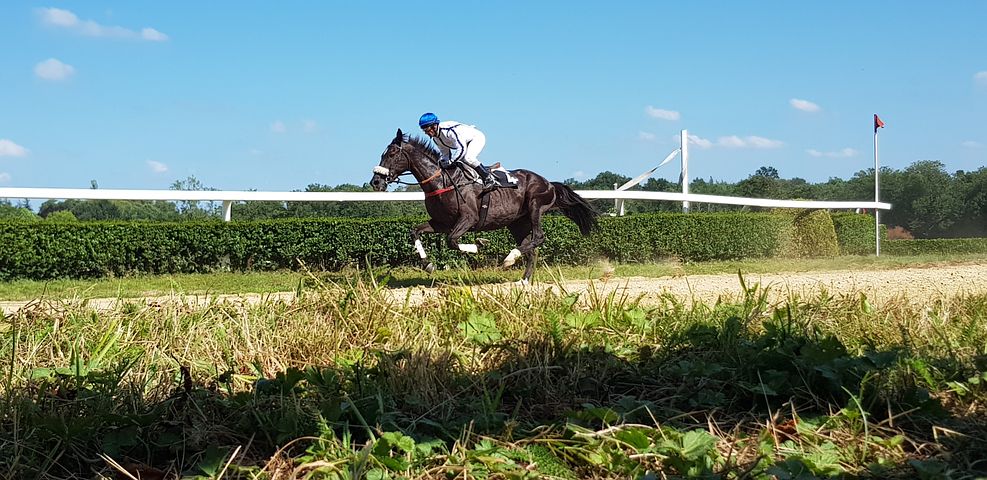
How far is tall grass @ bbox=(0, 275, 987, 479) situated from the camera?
8.84ft

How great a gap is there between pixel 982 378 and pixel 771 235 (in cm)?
1396

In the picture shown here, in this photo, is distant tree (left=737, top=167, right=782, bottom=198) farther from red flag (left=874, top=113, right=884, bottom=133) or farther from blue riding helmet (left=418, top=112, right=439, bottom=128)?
blue riding helmet (left=418, top=112, right=439, bottom=128)

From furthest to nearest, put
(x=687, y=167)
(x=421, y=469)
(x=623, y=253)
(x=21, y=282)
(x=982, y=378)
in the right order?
(x=687, y=167), (x=623, y=253), (x=21, y=282), (x=982, y=378), (x=421, y=469)

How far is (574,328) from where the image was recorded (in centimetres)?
404

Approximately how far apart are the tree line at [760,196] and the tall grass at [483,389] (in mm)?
9147

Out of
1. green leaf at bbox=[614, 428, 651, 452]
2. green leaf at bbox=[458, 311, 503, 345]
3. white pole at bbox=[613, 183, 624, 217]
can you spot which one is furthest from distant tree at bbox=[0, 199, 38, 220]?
green leaf at bbox=[614, 428, 651, 452]

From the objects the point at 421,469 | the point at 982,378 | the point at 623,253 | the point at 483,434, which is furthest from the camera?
the point at 623,253

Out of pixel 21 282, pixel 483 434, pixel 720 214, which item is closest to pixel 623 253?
pixel 720 214

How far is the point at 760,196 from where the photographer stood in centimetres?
2569

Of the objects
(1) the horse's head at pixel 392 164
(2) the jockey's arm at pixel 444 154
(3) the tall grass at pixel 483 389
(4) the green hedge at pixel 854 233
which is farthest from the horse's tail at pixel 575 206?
(4) the green hedge at pixel 854 233

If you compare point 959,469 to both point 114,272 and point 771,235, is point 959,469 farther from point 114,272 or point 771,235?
point 771,235

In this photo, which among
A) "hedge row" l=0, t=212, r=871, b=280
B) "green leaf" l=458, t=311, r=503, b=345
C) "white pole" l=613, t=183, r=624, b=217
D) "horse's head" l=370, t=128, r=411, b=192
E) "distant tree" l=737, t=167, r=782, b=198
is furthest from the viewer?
"distant tree" l=737, t=167, r=782, b=198

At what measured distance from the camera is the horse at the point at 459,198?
8.76m

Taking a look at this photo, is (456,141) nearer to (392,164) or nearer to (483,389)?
(392,164)
